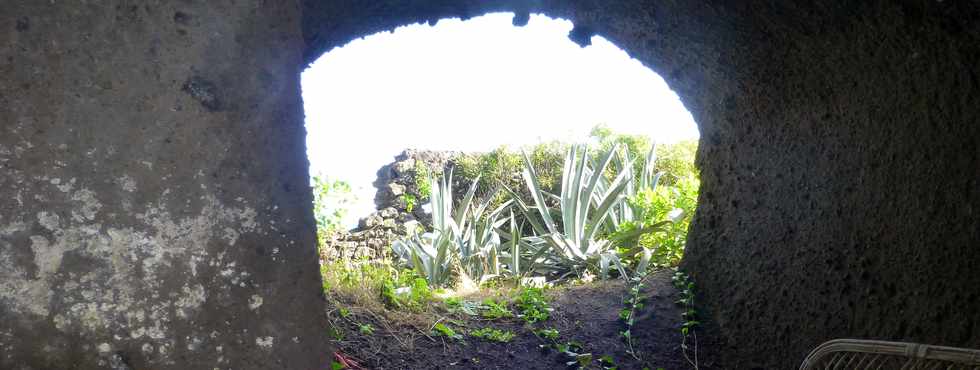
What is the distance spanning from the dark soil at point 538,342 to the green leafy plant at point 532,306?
4 centimetres

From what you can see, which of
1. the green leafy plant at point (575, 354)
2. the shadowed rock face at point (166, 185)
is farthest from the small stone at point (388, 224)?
the shadowed rock face at point (166, 185)

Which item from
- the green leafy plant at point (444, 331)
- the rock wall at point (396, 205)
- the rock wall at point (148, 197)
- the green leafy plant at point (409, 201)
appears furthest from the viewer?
the green leafy plant at point (409, 201)

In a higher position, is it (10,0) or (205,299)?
(10,0)

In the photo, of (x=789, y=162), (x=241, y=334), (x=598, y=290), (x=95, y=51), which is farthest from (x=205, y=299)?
(x=598, y=290)

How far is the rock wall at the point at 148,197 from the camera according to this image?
50.3 inches

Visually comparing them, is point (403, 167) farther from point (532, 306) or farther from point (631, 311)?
point (631, 311)

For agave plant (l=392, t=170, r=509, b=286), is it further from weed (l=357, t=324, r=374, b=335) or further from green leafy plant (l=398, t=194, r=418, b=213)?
green leafy plant (l=398, t=194, r=418, b=213)

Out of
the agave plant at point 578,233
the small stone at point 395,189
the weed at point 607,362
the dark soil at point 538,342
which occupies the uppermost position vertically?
the small stone at point 395,189

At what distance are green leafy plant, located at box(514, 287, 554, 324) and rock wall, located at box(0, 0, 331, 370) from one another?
8.11ft

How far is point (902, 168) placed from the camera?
2361 mm

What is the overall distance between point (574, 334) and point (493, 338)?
1.26ft

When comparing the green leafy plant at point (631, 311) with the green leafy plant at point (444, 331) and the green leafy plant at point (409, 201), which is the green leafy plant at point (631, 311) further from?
the green leafy plant at point (409, 201)

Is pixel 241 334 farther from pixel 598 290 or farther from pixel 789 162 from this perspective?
pixel 598 290

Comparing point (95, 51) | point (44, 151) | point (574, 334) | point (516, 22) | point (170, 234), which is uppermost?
point (516, 22)
